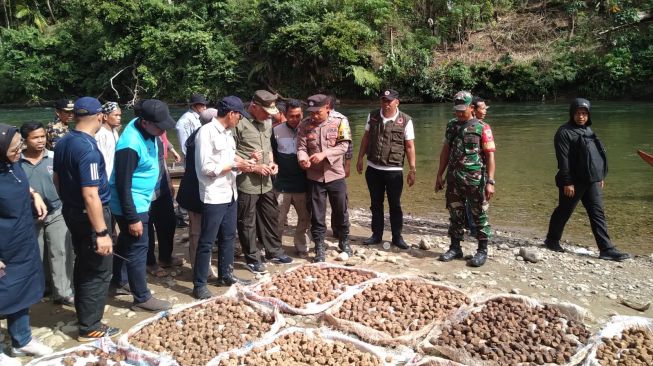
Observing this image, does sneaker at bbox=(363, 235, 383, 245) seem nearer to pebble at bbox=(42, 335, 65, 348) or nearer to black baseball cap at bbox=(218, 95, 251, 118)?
black baseball cap at bbox=(218, 95, 251, 118)

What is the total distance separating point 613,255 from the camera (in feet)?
18.8

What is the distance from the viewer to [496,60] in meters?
26.2

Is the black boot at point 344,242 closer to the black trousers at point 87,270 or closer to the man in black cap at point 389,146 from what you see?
the man in black cap at point 389,146

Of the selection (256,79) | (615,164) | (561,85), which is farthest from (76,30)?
(615,164)

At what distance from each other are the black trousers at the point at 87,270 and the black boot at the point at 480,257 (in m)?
3.60

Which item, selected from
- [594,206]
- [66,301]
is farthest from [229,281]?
[594,206]

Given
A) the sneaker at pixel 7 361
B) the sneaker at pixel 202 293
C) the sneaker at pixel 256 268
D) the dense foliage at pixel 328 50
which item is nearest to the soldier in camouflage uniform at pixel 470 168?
the sneaker at pixel 256 268

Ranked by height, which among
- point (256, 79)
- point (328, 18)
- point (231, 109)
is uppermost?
point (328, 18)

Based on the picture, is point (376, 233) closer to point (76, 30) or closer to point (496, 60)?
point (496, 60)

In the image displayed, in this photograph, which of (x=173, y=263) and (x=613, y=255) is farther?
(x=613, y=255)

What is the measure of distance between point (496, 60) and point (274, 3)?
12136 mm

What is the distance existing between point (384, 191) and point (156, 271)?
2705 millimetres

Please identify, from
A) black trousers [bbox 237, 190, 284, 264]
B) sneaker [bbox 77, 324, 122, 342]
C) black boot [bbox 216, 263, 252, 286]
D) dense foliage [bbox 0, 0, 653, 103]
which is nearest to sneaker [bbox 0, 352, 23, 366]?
sneaker [bbox 77, 324, 122, 342]

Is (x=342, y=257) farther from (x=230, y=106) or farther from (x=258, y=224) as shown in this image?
(x=230, y=106)
